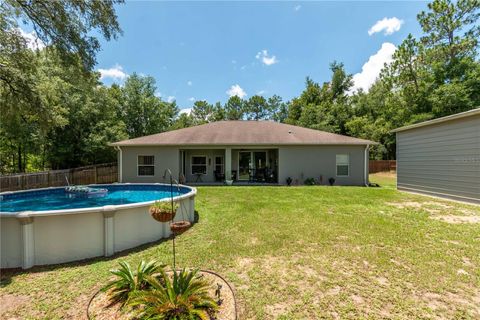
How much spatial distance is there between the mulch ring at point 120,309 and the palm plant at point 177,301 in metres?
0.11

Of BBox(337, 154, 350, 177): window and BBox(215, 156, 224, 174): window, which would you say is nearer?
BBox(337, 154, 350, 177): window

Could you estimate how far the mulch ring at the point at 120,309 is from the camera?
8.16ft

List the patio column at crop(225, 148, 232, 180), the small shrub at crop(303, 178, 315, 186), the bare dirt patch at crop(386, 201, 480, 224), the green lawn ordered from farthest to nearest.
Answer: the patio column at crop(225, 148, 232, 180) < the small shrub at crop(303, 178, 315, 186) < the bare dirt patch at crop(386, 201, 480, 224) < the green lawn

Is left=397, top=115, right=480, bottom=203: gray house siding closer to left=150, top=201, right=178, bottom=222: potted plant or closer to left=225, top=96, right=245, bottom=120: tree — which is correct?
left=150, top=201, right=178, bottom=222: potted plant

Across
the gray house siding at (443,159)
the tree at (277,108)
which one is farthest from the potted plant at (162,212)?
the tree at (277,108)

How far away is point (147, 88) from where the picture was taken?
27188 millimetres

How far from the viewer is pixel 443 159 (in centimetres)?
909

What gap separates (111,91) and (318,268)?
89.7 feet

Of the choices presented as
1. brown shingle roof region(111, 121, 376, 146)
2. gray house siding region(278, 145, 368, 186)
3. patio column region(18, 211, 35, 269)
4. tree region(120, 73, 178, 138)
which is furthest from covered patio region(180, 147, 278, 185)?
tree region(120, 73, 178, 138)

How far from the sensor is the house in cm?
1319

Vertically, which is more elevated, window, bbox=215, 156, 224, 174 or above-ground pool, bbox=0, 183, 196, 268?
window, bbox=215, 156, 224, 174

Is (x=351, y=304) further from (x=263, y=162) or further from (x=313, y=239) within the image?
(x=263, y=162)

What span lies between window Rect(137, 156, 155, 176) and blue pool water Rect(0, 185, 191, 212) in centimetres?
227

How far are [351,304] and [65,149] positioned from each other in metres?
19.4
